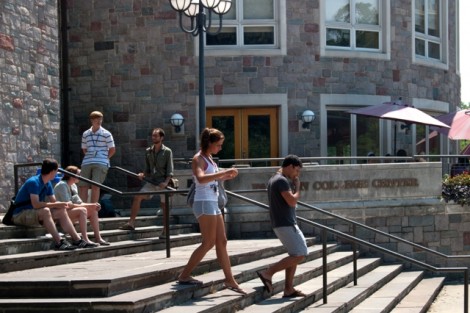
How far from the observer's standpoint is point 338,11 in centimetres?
2475

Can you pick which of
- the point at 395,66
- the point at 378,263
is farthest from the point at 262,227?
the point at 395,66

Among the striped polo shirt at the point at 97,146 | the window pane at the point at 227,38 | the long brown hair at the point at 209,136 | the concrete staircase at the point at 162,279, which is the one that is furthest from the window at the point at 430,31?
the long brown hair at the point at 209,136

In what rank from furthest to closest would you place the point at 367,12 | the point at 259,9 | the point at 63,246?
the point at 367,12, the point at 259,9, the point at 63,246

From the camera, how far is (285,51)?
23734mm

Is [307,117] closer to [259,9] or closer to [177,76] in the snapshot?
[259,9]

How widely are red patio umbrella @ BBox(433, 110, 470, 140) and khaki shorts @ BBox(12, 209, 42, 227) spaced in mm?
11994

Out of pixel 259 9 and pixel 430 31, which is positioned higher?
pixel 259 9

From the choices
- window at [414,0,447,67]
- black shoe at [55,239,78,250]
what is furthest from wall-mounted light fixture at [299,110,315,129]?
black shoe at [55,239,78,250]

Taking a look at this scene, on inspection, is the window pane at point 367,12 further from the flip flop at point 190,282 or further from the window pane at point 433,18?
the flip flop at point 190,282

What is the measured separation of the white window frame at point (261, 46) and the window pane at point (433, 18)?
196 inches

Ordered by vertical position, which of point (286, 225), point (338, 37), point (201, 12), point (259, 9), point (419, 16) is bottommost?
point (286, 225)

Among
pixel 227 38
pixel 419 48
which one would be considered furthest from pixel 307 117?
pixel 419 48

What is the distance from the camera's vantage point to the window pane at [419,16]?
26.3 m

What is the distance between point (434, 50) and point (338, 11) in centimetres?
359
